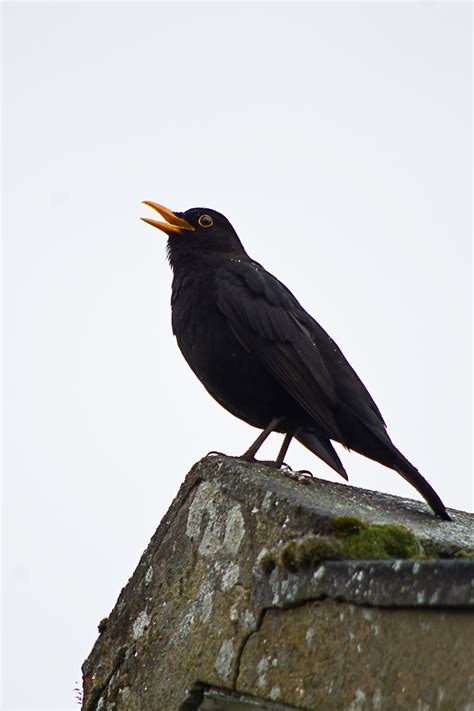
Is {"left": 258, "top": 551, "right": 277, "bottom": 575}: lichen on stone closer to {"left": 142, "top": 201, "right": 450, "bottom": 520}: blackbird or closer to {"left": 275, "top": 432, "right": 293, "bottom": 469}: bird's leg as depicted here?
{"left": 142, "top": 201, "right": 450, "bottom": 520}: blackbird

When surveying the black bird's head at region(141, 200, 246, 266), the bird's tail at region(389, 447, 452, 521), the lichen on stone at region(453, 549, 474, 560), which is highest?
the black bird's head at region(141, 200, 246, 266)

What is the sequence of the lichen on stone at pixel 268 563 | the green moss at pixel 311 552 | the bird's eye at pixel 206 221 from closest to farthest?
the green moss at pixel 311 552, the lichen on stone at pixel 268 563, the bird's eye at pixel 206 221

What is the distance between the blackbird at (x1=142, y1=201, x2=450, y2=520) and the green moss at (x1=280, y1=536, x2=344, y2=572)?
Answer: 174 cm

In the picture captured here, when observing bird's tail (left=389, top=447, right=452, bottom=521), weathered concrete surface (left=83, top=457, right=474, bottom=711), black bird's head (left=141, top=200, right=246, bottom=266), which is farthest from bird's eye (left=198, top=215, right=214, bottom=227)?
weathered concrete surface (left=83, top=457, right=474, bottom=711)

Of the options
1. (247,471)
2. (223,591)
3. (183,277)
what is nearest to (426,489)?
(247,471)

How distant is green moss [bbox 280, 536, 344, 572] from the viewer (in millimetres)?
3221

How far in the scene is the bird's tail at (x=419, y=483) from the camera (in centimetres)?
448

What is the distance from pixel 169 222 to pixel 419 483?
289cm

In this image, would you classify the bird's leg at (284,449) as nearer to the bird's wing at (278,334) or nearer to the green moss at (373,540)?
the bird's wing at (278,334)

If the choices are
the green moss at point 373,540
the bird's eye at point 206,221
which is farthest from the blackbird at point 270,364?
the green moss at point 373,540

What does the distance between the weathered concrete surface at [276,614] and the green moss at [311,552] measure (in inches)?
1.4

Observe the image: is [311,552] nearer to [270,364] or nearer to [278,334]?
[270,364]

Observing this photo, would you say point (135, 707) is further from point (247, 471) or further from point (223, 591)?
point (247, 471)

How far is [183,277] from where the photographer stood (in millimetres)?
6133
